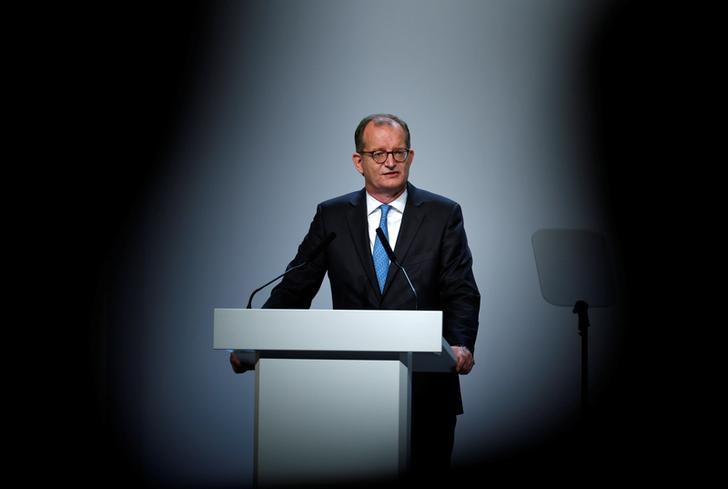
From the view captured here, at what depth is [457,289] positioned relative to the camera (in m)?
2.47

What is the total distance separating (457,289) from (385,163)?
45 cm

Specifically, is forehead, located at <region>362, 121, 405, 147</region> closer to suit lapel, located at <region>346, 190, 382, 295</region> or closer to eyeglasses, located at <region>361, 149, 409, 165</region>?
eyeglasses, located at <region>361, 149, 409, 165</region>

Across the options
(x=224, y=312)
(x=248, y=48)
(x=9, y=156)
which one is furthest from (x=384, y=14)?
(x=224, y=312)

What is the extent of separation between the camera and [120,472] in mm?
3473

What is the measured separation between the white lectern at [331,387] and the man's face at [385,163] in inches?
36.5

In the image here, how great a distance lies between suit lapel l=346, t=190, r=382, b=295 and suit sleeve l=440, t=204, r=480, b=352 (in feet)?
0.74

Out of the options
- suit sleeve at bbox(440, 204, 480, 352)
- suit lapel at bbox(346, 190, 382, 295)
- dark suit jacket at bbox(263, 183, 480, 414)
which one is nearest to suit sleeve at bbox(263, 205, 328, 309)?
dark suit jacket at bbox(263, 183, 480, 414)

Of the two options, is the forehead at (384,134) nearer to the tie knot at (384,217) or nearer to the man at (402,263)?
the man at (402,263)

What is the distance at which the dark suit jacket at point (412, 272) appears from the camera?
7.86 feet

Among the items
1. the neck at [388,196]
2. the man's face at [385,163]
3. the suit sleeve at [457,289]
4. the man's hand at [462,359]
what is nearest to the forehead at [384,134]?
the man's face at [385,163]

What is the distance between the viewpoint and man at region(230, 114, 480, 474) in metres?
2.38

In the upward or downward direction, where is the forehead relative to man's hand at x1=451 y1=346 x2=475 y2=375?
upward

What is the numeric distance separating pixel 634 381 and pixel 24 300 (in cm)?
252

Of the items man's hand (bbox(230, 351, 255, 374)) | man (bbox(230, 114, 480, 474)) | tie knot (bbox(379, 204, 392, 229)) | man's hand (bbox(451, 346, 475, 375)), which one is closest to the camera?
man's hand (bbox(230, 351, 255, 374))
